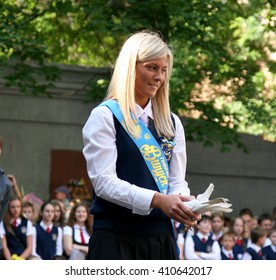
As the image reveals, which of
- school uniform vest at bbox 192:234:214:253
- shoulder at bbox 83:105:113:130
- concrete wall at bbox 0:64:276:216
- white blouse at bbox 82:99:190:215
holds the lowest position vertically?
school uniform vest at bbox 192:234:214:253

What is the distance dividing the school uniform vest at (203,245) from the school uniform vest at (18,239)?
97.9 inches

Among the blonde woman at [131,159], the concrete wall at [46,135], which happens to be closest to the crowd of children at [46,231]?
the concrete wall at [46,135]

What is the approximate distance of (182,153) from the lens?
5180mm

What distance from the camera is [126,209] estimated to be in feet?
16.1

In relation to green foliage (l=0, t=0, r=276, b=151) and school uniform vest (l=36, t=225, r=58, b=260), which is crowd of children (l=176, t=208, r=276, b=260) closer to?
school uniform vest (l=36, t=225, r=58, b=260)

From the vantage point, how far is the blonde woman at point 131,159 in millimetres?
4891

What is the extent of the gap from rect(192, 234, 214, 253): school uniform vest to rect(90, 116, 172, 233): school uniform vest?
9.44 meters

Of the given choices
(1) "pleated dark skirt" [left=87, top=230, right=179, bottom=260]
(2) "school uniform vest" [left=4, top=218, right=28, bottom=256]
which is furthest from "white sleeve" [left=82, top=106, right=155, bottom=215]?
(2) "school uniform vest" [left=4, top=218, right=28, bottom=256]

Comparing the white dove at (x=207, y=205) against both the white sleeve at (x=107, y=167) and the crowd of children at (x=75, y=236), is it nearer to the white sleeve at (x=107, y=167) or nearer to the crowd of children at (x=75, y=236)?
the white sleeve at (x=107, y=167)

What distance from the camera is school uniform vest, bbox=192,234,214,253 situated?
14.3 meters

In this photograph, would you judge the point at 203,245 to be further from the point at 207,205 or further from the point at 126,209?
the point at 207,205

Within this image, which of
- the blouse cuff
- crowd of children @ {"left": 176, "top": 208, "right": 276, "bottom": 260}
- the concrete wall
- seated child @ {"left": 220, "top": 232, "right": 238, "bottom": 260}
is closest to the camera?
the blouse cuff

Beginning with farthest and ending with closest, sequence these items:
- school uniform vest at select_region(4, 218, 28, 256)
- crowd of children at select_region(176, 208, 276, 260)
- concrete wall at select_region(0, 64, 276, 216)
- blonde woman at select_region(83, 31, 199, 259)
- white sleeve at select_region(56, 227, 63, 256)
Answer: concrete wall at select_region(0, 64, 276, 216) → crowd of children at select_region(176, 208, 276, 260) → white sleeve at select_region(56, 227, 63, 256) → school uniform vest at select_region(4, 218, 28, 256) → blonde woman at select_region(83, 31, 199, 259)
